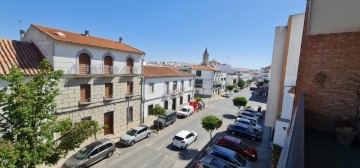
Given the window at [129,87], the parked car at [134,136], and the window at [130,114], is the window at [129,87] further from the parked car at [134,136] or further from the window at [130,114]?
the parked car at [134,136]

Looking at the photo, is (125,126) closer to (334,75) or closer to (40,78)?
(40,78)

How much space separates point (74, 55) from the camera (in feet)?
50.4

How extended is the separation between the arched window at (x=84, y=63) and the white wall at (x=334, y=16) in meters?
16.3

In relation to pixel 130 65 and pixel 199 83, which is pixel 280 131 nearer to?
pixel 130 65

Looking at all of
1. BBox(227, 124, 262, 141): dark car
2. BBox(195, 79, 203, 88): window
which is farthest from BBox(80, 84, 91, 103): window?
BBox(195, 79, 203, 88): window

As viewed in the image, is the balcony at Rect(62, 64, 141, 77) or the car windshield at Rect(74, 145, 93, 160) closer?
the car windshield at Rect(74, 145, 93, 160)

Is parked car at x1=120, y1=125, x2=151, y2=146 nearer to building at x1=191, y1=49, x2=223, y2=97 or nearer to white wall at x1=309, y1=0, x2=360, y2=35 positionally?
white wall at x1=309, y1=0, x2=360, y2=35

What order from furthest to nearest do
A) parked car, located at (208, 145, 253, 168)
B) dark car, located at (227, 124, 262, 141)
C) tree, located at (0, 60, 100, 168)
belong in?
dark car, located at (227, 124, 262, 141)
parked car, located at (208, 145, 253, 168)
tree, located at (0, 60, 100, 168)

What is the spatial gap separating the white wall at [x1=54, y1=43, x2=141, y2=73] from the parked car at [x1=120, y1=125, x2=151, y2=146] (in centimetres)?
688

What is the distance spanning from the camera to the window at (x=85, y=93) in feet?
53.9

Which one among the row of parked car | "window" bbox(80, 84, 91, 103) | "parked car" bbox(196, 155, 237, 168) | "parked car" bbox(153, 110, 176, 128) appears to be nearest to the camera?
"parked car" bbox(196, 155, 237, 168)

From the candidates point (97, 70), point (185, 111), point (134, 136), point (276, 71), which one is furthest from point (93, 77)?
point (276, 71)

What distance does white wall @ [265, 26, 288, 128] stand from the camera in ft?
45.9

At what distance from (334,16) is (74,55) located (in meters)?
16.7
